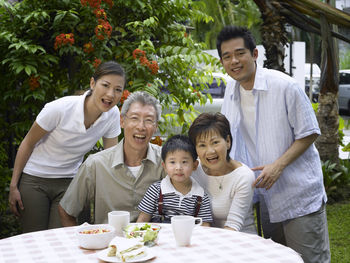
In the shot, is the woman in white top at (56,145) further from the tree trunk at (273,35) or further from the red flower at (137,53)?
the tree trunk at (273,35)

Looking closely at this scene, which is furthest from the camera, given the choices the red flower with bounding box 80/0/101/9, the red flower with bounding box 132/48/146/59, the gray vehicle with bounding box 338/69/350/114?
the gray vehicle with bounding box 338/69/350/114

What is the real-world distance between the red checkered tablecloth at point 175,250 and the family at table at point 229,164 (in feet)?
1.61

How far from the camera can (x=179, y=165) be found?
2.73 metres

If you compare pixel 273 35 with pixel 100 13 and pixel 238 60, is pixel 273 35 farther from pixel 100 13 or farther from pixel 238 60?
pixel 238 60

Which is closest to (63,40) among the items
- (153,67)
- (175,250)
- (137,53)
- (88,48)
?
(88,48)

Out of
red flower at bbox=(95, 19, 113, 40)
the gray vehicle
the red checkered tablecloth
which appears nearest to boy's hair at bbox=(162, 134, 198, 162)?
the red checkered tablecloth

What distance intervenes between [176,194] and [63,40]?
2457mm

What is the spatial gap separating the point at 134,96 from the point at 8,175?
239cm

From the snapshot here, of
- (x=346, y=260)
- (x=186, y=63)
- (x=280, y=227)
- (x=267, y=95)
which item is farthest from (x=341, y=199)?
(x=267, y=95)

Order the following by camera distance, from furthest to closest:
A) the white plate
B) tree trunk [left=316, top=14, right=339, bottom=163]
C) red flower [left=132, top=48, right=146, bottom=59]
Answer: tree trunk [left=316, top=14, right=339, bottom=163] < red flower [left=132, top=48, right=146, bottom=59] < the white plate

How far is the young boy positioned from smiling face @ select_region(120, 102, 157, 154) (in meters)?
0.18

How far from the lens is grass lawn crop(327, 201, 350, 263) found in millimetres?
4887

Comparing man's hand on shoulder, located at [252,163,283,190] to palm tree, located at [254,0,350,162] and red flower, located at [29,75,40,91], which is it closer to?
palm tree, located at [254,0,350,162]

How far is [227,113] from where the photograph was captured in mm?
3119
